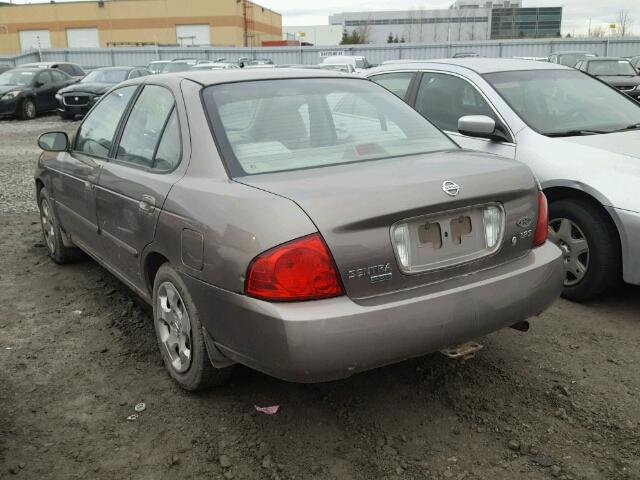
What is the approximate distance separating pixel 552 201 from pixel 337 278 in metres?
2.62

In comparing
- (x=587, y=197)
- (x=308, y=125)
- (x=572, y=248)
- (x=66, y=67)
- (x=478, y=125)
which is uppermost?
(x=66, y=67)

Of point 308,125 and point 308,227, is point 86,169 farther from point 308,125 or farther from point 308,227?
point 308,227

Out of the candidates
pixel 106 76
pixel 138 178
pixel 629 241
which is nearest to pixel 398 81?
pixel 629 241

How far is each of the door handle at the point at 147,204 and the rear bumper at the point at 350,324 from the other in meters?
0.52

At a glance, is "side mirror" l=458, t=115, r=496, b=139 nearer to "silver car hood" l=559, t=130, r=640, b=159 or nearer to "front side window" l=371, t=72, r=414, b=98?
"silver car hood" l=559, t=130, r=640, b=159

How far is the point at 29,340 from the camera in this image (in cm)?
398

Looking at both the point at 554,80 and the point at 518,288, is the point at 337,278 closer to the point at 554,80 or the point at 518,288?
the point at 518,288

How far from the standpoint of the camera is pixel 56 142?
4.71 meters

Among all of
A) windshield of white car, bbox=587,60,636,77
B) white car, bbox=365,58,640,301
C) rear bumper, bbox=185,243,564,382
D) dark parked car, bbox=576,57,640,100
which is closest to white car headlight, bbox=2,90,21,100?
white car, bbox=365,58,640,301

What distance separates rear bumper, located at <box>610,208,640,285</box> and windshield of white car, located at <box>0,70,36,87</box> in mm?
18960

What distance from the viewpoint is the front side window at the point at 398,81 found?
237 inches

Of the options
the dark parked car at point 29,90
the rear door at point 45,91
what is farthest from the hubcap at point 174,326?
the rear door at point 45,91

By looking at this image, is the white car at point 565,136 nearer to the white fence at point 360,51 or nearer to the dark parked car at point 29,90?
the dark parked car at point 29,90

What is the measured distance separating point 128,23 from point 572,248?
209 ft
